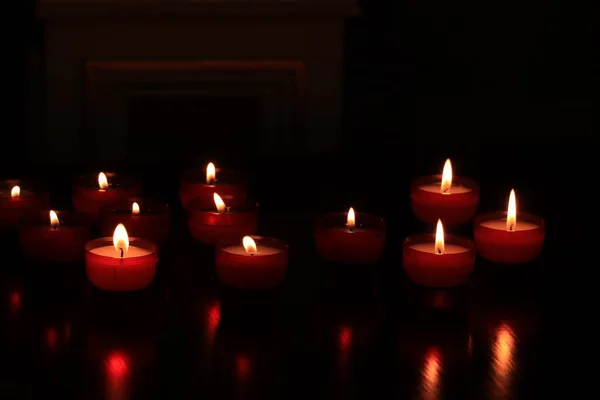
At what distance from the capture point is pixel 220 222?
1553 mm

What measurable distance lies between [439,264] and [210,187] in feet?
1.54

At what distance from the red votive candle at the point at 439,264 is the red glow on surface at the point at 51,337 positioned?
18.6 inches

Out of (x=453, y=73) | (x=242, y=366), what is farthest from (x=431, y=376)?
(x=453, y=73)

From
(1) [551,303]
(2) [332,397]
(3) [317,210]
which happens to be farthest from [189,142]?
(2) [332,397]

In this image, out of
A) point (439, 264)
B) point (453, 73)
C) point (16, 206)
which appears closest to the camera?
point (439, 264)

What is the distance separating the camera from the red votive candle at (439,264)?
1403 millimetres

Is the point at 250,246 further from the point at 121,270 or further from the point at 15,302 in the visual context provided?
the point at 15,302

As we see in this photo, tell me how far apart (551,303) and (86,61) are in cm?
164

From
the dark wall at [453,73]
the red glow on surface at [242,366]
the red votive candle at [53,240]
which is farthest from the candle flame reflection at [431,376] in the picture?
the dark wall at [453,73]

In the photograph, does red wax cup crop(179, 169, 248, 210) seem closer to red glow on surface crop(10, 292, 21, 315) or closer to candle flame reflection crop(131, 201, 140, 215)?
candle flame reflection crop(131, 201, 140, 215)

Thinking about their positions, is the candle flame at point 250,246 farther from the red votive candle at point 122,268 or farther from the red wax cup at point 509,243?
the red wax cup at point 509,243

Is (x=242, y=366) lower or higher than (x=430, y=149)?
lower

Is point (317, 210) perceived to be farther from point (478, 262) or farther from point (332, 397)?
point (332, 397)

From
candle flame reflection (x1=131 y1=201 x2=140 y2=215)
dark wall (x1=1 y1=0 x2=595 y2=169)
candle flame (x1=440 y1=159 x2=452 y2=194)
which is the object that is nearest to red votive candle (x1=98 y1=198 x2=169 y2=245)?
candle flame reflection (x1=131 y1=201 x2=140 y2=215)
